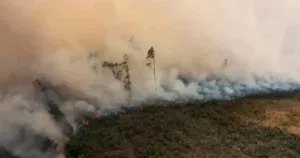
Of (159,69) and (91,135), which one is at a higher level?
(159,69)

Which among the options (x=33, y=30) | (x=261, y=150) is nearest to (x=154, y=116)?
(x=261, y=150)

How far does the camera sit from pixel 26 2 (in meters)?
23.4

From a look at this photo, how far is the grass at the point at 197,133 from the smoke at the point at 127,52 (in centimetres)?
124

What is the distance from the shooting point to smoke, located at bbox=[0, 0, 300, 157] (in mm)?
22780

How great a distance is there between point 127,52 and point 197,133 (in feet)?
21.4

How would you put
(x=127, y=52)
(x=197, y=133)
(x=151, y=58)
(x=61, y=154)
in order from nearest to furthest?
1. (x=61, y=154)
2. (x=197, y=133)
3. (x=127, y=52)
4. (x=151, y=58)

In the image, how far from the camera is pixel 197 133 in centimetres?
2147

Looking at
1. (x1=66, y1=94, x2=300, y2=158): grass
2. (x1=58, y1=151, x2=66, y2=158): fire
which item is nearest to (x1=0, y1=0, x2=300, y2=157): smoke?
(x1=58, y1=151, x2=66, y2=158): fire

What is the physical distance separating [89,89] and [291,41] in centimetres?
1476

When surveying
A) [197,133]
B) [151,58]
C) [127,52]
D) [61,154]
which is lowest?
[61,154]

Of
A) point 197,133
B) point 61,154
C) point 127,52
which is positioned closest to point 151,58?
point 127,52

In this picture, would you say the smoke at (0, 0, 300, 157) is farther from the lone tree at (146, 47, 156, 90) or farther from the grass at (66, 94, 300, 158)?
the grass at (66, 94, 300, 158)

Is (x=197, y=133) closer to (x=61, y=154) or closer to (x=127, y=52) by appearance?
(x=61, y=154)

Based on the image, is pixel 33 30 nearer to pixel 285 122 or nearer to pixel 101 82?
pixel 101 82
